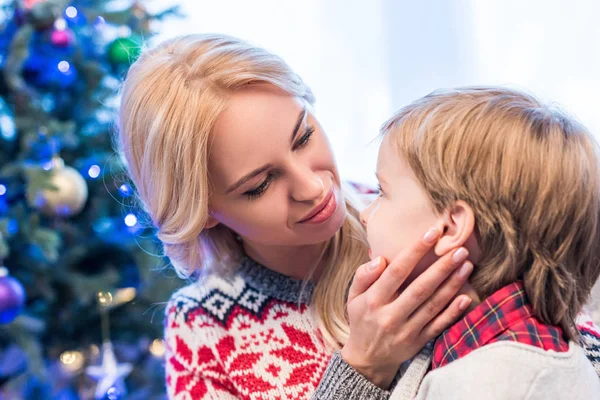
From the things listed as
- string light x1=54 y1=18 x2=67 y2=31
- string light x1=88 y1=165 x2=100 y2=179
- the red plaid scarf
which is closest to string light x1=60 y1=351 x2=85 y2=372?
string light x1=88 y1=165 x2=100 y2=179

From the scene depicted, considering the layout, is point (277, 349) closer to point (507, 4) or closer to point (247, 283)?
point (247, 283)

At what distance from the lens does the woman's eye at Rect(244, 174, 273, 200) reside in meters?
1.29

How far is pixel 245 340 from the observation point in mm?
1428

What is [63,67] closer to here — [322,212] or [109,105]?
[109,105]

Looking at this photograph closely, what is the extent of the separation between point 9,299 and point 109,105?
0.74m

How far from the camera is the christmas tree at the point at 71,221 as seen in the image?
2.08 metres

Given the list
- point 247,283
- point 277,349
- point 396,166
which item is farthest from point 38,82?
point 396,166

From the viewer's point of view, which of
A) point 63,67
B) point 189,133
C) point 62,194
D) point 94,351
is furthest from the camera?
point 94,351

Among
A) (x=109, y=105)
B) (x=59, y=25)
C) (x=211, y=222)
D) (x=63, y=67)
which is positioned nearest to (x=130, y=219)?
(x=109, y=105)

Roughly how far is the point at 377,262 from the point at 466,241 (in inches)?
→ 6.3

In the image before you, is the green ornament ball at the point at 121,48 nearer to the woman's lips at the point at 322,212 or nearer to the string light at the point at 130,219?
the string light at the point at 130,219

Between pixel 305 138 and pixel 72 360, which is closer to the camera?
pixel 305 138

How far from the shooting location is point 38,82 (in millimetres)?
2207

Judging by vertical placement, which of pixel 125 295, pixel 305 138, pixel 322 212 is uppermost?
pixel 305 138
